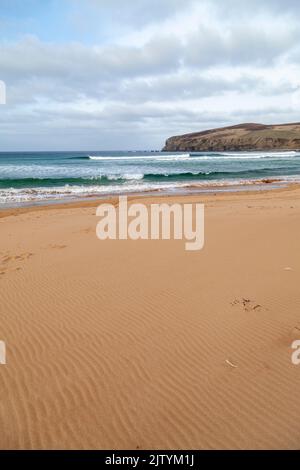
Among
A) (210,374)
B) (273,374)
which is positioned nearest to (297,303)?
(273,374)

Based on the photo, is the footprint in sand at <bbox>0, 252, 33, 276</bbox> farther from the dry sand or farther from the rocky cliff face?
the rocky cliff face

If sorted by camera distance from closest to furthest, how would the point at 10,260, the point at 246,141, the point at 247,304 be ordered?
1. the point at 247,304
2. the point at 10,260
3. the point at 246,141

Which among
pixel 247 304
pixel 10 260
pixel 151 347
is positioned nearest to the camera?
pixel 151 347

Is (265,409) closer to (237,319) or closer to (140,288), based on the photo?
(237,319)

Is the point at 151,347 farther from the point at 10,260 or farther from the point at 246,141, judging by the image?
the point at 246,141

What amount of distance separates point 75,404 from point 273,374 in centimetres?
192

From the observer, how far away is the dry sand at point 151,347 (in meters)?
2.83

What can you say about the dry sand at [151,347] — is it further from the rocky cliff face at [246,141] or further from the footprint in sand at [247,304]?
the rocky cliff face at [246,141]

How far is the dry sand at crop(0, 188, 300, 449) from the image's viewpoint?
2834 mm

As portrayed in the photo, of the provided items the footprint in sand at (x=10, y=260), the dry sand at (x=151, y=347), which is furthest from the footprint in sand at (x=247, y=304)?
the footprint in sand at (x=10, y=260)

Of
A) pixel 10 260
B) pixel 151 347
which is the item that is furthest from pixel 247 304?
pixel 10 260

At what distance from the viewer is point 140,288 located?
5.68 meters

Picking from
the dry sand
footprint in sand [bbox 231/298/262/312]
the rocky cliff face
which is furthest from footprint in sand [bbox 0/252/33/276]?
the rocky cliff face

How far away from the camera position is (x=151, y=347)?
397cm
